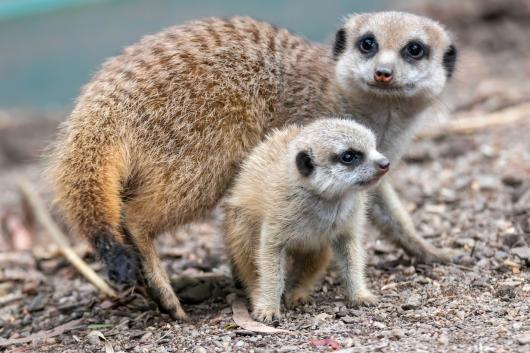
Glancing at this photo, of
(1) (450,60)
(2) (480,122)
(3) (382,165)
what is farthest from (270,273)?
(2) (480,122)

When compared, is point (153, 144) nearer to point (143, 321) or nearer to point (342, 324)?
point (143, 321)

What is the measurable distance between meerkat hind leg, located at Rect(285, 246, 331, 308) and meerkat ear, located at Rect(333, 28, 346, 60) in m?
1.02

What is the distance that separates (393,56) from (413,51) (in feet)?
→ 0.45

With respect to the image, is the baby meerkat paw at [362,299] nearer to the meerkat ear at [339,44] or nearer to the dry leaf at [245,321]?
the dry leaf at [245,321]

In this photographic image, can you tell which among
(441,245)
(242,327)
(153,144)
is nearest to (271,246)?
(242,327)

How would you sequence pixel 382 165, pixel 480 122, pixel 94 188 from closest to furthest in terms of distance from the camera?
1. pixel 382 165
2. pixel 94 188
3. pixel 480 122

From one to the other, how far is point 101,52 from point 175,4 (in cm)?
89

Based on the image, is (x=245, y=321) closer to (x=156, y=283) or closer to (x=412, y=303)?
(x=156, y=283)

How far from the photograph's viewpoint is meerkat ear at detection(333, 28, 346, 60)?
14.2 ft

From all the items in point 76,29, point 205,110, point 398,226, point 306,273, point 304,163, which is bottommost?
point 306,273

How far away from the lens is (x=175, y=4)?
887 cm

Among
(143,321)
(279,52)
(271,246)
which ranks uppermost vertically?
(279,52)

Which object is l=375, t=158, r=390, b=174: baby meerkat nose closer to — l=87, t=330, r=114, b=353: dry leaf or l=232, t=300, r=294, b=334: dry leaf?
l=232, t=300, r=294, b=334: dry leaf

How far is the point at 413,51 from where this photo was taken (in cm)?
411
